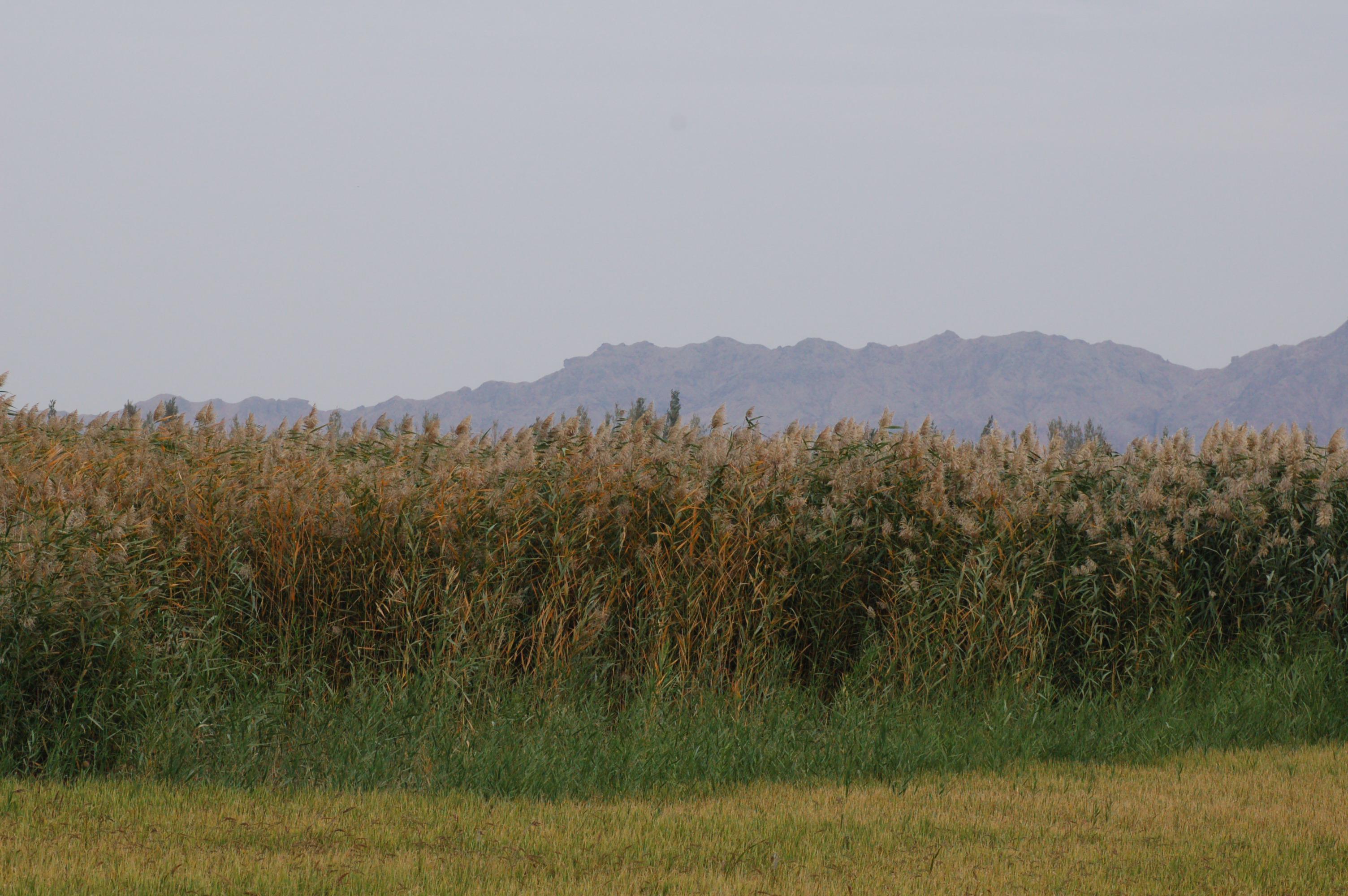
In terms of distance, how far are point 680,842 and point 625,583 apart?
2.53 metres

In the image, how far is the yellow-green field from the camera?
403cm

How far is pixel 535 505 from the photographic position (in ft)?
22.6

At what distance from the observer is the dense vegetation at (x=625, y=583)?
560 cm

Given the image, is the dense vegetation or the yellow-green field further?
the dense vegetation

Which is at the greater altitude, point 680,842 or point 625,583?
point 625,583

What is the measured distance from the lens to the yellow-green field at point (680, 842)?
4.03 m

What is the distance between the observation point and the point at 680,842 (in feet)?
14.6

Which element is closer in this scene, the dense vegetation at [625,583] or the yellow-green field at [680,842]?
the yellow-green field at [680,842]

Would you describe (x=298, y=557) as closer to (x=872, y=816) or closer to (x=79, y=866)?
(x=79, y=866)

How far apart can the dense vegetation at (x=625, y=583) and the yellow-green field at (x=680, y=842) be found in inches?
22.0

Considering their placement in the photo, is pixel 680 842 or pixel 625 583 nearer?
pixel 680 842

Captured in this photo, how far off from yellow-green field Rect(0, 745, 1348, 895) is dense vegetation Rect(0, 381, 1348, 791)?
1.83 feet

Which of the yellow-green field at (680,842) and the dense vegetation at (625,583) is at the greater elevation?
the dense vegetation at (625,583)

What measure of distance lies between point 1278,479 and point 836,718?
13.2 ft
